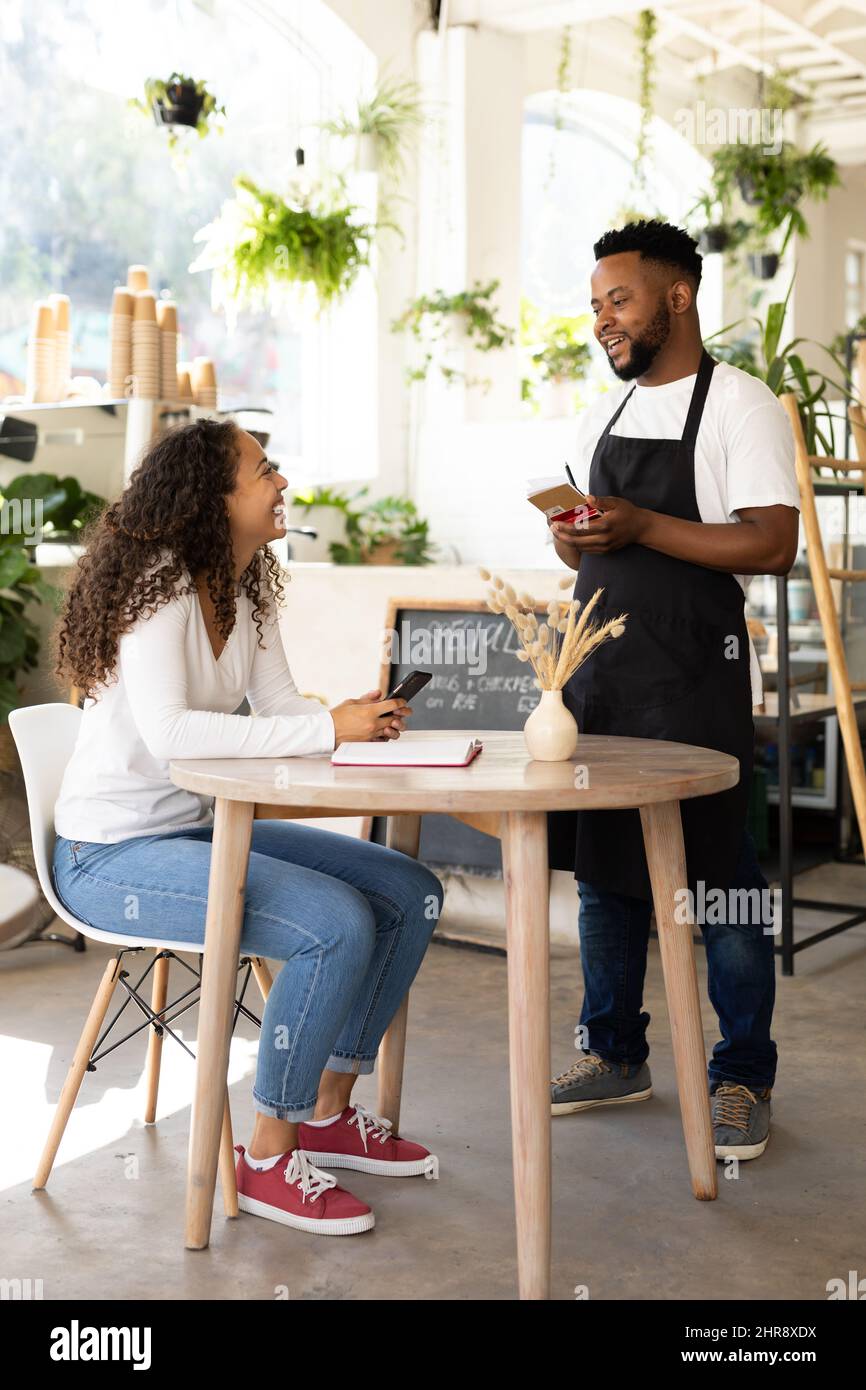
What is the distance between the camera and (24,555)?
4.33 m

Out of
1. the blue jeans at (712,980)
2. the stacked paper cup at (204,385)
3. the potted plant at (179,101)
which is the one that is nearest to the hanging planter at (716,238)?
the potted plant at (179,101)

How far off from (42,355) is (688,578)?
9.68ft

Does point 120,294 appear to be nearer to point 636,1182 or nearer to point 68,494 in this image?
point 68,494

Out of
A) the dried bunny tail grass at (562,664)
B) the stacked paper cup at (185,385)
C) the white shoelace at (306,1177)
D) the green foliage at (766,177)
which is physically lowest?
the white shoelace at (306,1177)

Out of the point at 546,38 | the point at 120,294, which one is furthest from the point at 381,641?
the point at 546,38

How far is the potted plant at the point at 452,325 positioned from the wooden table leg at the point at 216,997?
4.45 metres

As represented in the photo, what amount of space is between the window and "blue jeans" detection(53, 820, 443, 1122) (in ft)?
10.6

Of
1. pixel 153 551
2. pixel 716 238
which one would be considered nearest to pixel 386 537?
pixel 716 238

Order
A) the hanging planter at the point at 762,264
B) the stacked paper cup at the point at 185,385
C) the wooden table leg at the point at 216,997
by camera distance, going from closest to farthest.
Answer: the wooden table leg at the point at 216,997 < the stacked paper cup at the point at 185,385 < the hanging planter at the point at 762,264

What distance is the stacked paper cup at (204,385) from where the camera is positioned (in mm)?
4941

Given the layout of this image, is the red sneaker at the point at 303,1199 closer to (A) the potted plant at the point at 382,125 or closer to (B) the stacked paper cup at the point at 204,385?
(B) the stacked paper cup at the point at 204,385

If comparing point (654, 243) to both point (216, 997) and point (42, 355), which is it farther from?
point (42, 355)

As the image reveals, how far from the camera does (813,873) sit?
205 inches

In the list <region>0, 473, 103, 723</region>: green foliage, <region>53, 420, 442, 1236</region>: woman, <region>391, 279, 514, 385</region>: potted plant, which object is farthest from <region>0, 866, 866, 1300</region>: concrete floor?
<region>391, 279, 514, 385</region>: potted plant
